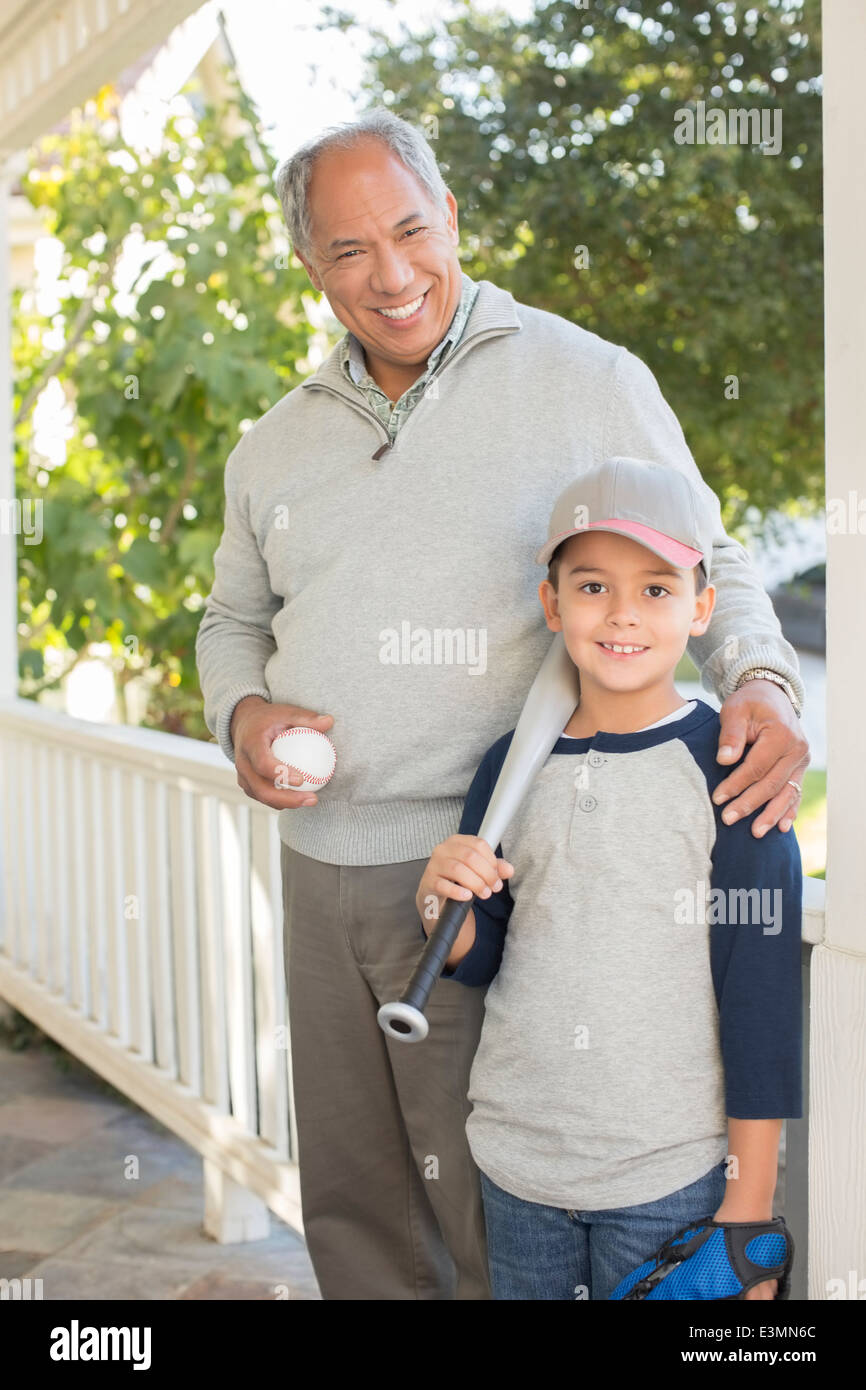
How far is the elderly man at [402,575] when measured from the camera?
4.82ft

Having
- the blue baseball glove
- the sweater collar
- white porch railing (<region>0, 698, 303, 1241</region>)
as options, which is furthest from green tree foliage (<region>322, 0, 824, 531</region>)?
the blue baseball glove

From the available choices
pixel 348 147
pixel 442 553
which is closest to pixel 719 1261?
pixel 442 553

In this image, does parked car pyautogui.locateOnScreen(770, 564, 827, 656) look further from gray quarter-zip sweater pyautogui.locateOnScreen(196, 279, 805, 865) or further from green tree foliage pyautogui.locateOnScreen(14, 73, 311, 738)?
gray quarter-zip sweater pyautogui.locateOnScreen(196, 279, 805, 865)

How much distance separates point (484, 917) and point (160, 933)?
1795 millimetres

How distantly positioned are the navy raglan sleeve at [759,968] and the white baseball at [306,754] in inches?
18.7

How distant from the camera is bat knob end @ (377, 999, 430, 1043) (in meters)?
1.17

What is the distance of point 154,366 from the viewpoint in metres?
3.90

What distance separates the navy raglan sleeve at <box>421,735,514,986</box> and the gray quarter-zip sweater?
0.09 meters

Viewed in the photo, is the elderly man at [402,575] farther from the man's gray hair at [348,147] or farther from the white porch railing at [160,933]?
the white porch railing at [160,933]

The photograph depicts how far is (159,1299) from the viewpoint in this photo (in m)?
2.51

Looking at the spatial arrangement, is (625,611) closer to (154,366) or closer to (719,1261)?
(719,1261)

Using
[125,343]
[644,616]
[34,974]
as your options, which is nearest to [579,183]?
[125,343]

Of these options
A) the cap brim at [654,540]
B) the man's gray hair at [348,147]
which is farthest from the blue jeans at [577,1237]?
the man's gray hair at [348,147]
